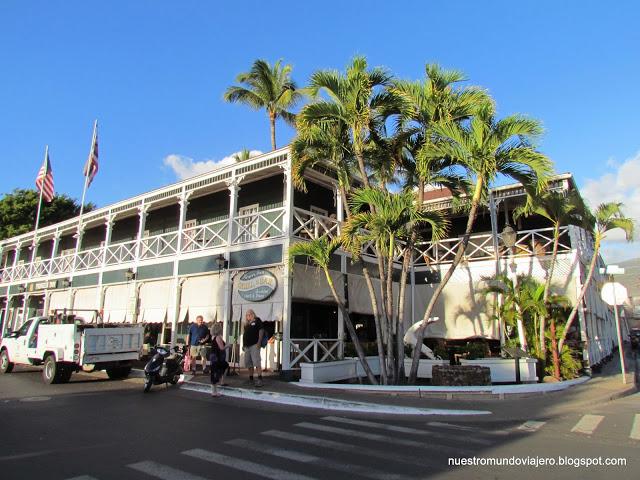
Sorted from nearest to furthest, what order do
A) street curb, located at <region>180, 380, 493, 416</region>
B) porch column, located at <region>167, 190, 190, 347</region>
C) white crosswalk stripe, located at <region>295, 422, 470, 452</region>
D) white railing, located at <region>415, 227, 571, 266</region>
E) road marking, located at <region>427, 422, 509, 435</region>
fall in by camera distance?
white crosswalk stripe, located at <region>295, 422, 470, 452</region> → road marking, located at <region>427, 422, 509, 435</region> → street curb, located at <region>180, 380, 493, 416</region> → porch column, located at <region>167, 190, 190, 347</region> → white railing, located at <region>415, 227, 571, 266</region>

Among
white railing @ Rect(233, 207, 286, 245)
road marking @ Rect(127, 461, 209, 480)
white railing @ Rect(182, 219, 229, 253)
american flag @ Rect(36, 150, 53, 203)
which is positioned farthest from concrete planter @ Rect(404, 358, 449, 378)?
american flag @ Rect(36, 150, 53, 203)

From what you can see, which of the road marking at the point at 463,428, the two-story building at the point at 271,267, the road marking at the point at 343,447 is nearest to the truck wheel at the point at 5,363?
the two-story building at the point at 271,267

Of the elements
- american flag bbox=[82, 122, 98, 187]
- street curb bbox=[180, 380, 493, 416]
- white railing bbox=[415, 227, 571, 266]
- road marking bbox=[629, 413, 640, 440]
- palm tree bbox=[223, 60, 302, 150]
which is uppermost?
palm tree bbox=[223, 60, 302, 150]

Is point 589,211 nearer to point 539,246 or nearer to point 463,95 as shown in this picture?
point 539,246

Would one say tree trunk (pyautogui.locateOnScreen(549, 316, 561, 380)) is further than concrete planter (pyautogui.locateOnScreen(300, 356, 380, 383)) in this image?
Yes

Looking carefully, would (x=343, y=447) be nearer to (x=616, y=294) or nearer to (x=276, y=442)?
(x=276, y=442)

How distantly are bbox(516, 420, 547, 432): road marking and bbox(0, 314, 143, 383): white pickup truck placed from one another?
34.2ft

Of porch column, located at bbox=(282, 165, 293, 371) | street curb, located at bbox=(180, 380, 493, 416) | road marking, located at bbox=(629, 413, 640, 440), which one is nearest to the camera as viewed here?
road marking, located at bbox=(629, 413, 640, 440)

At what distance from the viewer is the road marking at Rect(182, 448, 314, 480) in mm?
4867

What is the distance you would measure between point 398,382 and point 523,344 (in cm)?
487

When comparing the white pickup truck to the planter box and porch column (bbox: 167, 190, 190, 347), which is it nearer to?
porch column (bbox: 167, 190, 190, 347)

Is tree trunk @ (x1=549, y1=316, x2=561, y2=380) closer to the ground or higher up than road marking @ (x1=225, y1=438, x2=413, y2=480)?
higher up

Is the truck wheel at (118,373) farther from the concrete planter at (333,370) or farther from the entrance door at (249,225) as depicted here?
the concrete planter at (333,370)

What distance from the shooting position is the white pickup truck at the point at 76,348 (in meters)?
12.3
